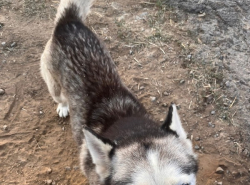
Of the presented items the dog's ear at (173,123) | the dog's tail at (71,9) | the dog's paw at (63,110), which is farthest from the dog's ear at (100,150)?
the dog's tail at (71,9)

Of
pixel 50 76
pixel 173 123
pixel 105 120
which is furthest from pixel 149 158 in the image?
pixel 50 76

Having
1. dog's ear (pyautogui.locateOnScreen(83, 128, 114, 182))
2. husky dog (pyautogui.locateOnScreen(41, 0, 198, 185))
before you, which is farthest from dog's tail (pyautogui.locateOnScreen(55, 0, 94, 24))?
dog's ear (pyautogui.locateOnScreen(83, 128, 114, 182))

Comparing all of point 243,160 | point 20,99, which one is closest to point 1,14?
point 20,99

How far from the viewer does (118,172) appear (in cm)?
294

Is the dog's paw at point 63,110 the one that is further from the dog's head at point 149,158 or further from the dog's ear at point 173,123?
the dog's ear at point 173,123

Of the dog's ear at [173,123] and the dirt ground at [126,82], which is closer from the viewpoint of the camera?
the dog's ear at [173,123]

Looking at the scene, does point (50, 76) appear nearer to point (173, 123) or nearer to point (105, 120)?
point (105, 120)

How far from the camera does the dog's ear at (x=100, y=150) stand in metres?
2.87

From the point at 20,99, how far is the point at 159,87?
2.56 meters

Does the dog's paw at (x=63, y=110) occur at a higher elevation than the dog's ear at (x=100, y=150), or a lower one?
lower

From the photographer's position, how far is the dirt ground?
452 cm

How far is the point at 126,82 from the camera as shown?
5527 millimetres

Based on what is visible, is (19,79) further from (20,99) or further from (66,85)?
(66,85)

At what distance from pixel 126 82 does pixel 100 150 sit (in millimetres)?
2631
